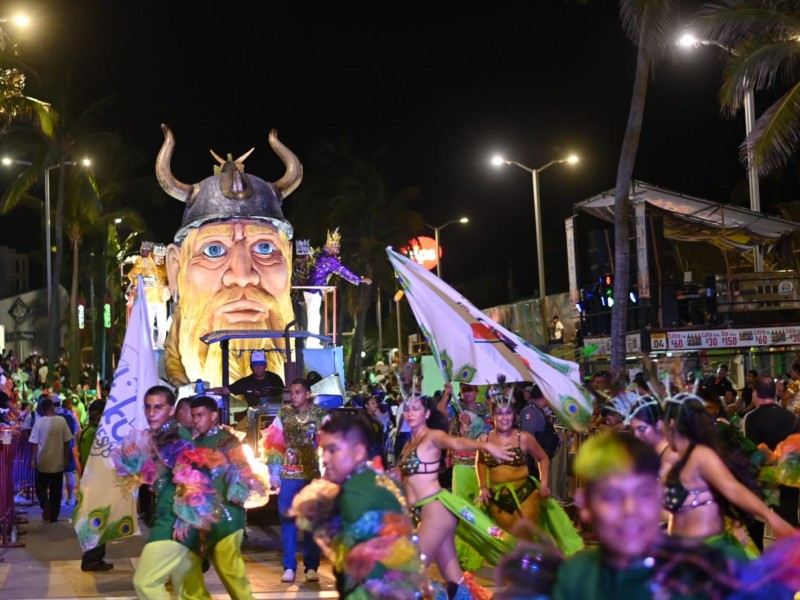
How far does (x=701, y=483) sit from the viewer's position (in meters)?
6.08

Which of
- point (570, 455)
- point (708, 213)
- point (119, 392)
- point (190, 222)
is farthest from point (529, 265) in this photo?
point (119, 392)

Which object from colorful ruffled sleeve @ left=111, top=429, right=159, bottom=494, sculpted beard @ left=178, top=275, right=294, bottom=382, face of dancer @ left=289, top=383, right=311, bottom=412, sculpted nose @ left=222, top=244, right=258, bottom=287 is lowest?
colorful ruffled sleeve @ left=111, top=429, right=159, bottom=494

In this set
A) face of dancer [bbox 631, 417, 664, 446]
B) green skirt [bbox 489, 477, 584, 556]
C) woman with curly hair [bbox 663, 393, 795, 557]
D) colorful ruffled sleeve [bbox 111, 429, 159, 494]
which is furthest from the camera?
green skirt [bbox 489, 477, 584, 556]

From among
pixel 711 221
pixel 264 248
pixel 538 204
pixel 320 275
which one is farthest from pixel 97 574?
pixel 538 204

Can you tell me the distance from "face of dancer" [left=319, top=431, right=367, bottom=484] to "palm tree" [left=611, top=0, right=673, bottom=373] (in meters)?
14.0

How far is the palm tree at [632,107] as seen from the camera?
63.4 ft

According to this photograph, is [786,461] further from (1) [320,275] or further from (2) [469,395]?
(1) [320,275]

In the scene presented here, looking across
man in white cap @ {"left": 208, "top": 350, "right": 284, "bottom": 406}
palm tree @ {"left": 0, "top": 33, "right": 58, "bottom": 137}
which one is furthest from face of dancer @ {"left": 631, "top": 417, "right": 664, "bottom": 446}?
palm tree @ {"left": 0, "top": 33, "right": 58, "bottom": 137}

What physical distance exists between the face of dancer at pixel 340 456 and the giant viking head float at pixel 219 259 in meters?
14.7

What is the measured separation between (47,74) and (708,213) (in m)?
24.1

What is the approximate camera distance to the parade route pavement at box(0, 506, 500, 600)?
11.0 meters

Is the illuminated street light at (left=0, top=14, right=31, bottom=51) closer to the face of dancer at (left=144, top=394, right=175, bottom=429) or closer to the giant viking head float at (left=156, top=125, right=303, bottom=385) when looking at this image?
the giant viking head float at (left=156, top=125, right=303, bottom=385)

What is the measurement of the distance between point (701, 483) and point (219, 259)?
15.5 metres

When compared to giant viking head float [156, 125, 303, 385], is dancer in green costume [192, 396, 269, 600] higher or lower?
lower
